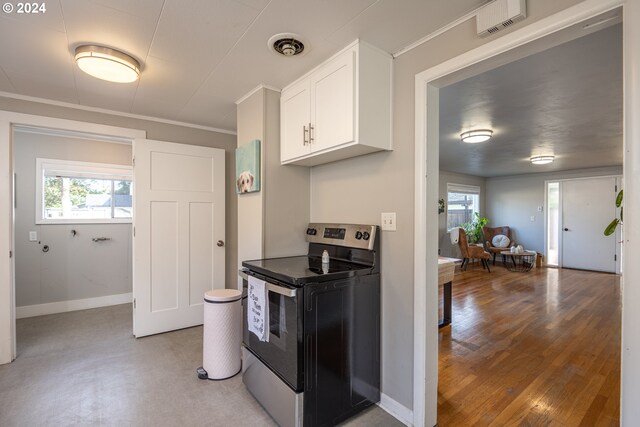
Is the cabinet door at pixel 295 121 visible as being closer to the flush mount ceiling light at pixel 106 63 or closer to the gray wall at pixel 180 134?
the flush mount ceiling light at pixel 106 63

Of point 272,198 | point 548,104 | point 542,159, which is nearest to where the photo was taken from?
point 272,198

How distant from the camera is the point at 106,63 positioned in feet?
6.36

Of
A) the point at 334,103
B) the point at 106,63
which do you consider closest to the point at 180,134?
the point at 106,63

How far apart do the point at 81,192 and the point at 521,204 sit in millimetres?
9137

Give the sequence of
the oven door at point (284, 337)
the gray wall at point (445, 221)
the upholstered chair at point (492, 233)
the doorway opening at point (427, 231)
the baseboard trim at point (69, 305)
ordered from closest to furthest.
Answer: the oven door at point (284, 337) → the doorway opening at point (427, 231) → the baseboard trim at point (69, 305) → the gray wall at point (445, 221) → the upholstered chair at point (492, 233)

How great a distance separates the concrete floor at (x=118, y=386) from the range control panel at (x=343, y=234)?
3.50 ft

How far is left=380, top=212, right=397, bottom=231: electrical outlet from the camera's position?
1.95m

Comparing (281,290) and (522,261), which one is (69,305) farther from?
(522,261)

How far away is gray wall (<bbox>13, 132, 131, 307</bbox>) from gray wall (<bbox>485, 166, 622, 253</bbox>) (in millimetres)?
8517

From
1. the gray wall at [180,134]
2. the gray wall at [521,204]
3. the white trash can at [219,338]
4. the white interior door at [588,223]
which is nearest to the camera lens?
the white trash can at [219,338]

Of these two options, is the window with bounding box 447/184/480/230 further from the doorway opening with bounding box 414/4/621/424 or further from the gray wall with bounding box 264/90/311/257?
the doorway opening with bounding box 414/4/621/424

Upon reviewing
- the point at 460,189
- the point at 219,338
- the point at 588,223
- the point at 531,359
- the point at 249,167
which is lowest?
the point at 531,359

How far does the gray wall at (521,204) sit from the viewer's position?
7594 millimetres

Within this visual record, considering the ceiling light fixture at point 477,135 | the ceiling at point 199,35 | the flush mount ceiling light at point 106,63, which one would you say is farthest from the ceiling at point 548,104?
the flush mount ceiling light at point 106,63
